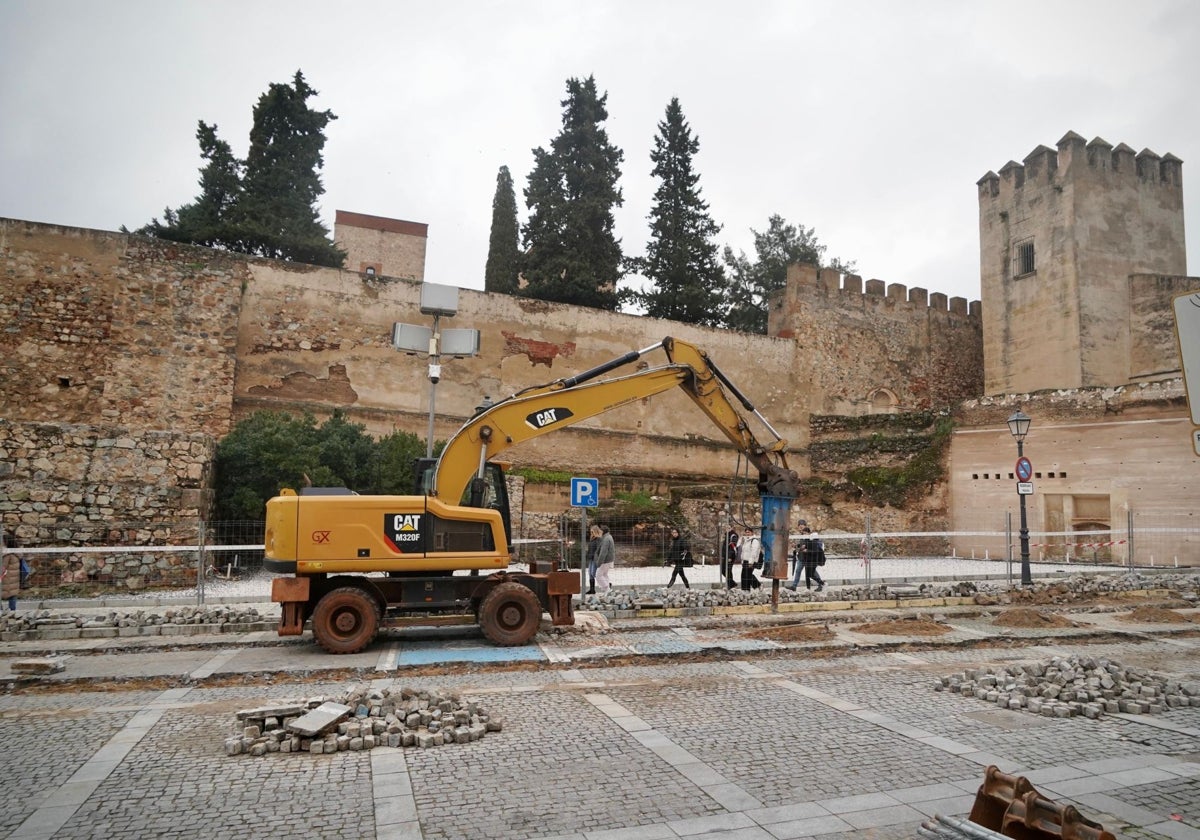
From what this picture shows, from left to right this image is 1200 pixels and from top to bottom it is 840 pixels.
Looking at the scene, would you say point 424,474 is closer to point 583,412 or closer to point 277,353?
point 583,412

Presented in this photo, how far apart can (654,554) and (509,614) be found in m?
11.3

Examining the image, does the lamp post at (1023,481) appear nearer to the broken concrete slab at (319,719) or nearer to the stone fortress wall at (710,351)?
the stone fortress wall at (710,351)

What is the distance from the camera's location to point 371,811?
4445mm

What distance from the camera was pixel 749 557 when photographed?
17047 mm

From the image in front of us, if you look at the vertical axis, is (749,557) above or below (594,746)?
above

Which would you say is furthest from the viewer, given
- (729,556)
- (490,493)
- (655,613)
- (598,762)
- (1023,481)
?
(1023,481)

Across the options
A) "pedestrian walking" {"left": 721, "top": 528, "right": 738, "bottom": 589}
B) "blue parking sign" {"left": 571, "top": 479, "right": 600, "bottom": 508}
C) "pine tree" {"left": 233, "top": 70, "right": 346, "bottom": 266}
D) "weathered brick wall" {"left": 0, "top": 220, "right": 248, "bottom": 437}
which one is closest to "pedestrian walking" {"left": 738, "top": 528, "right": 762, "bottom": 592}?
"pedestrian walking" {"left": 721, "top": 528, "right": 738, "bottom": 589}

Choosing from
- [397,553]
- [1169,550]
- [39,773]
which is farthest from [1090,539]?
[39,773]

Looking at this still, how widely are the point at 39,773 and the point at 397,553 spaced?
463cm

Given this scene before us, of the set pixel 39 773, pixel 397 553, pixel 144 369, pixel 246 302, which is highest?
pixel 246 302

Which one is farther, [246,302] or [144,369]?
[246,302]

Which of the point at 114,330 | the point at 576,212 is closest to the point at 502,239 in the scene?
the point at 576,212


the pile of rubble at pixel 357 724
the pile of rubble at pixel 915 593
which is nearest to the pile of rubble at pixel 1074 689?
the pile of rubble at pixel 357 724

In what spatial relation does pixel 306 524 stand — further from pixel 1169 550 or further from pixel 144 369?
pixel 1169 550
